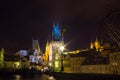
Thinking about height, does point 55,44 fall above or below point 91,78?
above

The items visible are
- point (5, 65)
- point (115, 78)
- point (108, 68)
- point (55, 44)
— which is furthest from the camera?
point (5, 65)

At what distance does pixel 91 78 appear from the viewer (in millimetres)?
53375

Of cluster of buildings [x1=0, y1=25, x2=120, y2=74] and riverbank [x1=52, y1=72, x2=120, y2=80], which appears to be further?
cluster of buildings [x1=0, y1=25, x2=120, y2=74]

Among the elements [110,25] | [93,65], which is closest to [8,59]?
[93,65]

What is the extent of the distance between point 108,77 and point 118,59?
138 ft

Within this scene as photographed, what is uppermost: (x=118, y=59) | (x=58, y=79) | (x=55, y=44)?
(x=55, y=44)

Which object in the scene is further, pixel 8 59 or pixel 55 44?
pixel 8 59

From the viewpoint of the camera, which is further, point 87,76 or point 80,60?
point 80,60

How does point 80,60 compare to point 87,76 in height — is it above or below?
above

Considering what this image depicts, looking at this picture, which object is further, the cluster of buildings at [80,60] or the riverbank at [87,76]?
the cluster of buildings at [80,60]

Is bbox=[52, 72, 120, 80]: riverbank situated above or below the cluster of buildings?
below

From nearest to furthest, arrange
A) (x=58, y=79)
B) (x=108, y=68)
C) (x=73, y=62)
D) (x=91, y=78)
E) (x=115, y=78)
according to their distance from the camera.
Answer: (x=115, y=78), (x=91, y=78), (x=58, y=79), (x=108, y=68), (x=73, y=62)

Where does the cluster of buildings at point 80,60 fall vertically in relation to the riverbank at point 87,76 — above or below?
above

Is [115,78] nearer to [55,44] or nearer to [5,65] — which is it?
[55,44]
